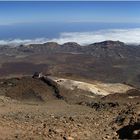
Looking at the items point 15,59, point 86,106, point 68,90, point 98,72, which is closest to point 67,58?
point 15,59

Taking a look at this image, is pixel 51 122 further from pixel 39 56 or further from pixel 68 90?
pixel 39 56

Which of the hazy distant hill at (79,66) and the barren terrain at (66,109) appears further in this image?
the hazy distant hill at (79,66)

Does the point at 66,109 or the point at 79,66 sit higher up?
the point at 66,109

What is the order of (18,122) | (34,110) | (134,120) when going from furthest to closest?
(34,110)
(18,122)
(134,120)

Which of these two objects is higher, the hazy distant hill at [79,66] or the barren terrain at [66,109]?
the barren terrain at [66,109]

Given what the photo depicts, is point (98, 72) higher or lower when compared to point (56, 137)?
lower

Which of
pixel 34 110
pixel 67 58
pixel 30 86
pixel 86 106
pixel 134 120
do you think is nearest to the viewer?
pixel 134 120

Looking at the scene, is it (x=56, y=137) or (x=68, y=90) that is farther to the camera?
(x=68, y=90)

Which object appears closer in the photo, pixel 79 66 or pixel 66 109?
pixel 66 109

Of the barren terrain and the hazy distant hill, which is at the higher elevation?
the barren terrain

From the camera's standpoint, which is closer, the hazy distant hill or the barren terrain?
the barren terrain

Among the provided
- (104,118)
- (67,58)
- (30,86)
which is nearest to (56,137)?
(104,118)
